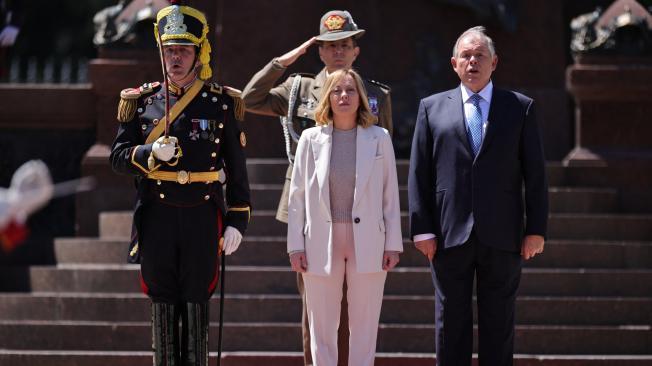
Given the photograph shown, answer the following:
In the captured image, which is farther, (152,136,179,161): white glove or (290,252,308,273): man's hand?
(290,252,308,273): man's hand

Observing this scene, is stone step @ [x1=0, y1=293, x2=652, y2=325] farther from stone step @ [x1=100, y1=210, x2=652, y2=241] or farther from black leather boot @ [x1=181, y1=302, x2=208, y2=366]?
black leather boot @ [x1=181, y1=302, x2=208, y2=366]

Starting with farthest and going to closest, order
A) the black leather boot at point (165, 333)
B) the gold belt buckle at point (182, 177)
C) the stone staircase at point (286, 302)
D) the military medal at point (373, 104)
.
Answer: the stone staircase at point (286, 302)
the military medal at point (373, 104)
the gold belt buckle at point (182, 177)
the black leather boot at point (165, 333)

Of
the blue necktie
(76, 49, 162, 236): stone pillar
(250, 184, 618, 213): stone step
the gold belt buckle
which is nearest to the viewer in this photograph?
the gold belt buckle

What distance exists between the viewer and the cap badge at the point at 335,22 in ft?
25.5

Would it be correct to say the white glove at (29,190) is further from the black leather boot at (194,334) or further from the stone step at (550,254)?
the stone step at (550,254)

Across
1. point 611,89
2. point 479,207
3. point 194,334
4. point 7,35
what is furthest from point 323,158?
point 611,89

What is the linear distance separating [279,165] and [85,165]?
5.70 feet

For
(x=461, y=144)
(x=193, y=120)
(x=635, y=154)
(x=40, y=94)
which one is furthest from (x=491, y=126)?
(x=40, y=94)

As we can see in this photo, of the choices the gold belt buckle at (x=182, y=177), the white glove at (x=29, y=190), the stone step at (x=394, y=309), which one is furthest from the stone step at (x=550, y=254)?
the white glove at (x=29, y=190)

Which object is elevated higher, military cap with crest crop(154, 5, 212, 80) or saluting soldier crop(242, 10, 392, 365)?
military cap with crest crop(154, 5, 212, 80)

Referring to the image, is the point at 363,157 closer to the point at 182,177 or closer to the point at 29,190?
the point at 182,177

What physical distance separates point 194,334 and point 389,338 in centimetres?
276

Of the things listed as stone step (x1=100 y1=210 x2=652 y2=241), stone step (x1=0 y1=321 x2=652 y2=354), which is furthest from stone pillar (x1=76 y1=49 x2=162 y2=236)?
stone step (x1=0 y1=321 x2=652 y2=354)

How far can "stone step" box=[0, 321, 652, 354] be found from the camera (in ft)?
30.6
